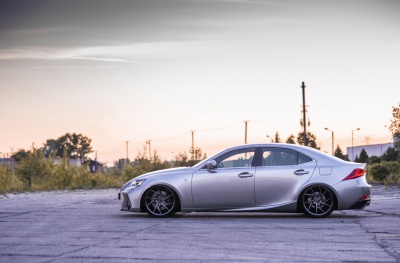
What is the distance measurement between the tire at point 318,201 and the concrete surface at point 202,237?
0.78ft

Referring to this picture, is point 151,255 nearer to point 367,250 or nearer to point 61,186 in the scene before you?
point 367,250

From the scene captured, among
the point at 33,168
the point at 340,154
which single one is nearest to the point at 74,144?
the point at 340,154

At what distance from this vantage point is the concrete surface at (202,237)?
8.42 metres

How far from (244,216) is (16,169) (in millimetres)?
25931

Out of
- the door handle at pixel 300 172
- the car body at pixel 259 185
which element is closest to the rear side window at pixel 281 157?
the car body at pixel 259 185

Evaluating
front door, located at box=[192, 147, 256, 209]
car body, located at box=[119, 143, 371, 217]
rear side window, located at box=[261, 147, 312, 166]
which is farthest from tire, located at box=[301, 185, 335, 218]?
front door, located at box=[192, 147, 256, 209]

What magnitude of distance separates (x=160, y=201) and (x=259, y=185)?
2076mm

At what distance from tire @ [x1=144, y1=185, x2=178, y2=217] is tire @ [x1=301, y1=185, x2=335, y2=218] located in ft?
8.59

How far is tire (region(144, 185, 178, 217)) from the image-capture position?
46.0 ft

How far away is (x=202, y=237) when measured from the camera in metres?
10.4

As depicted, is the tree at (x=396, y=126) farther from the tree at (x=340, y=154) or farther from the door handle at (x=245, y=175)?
the tree at (x=340, y=154)

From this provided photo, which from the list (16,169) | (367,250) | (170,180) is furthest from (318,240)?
(16,169)

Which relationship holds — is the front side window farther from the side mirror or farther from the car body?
the side mirror

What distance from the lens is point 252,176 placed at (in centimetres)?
1373
